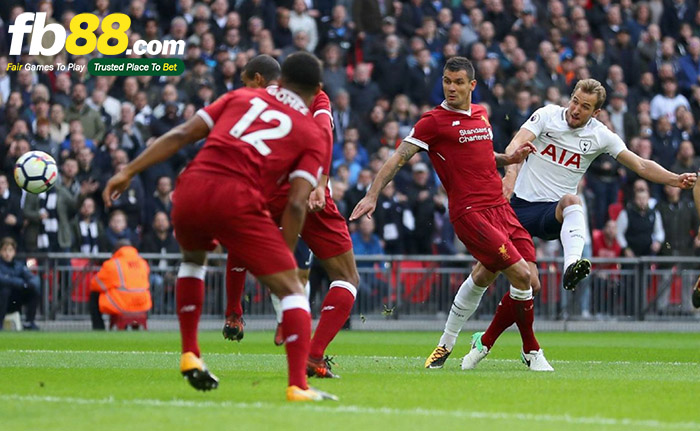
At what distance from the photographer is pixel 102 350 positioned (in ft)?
50.9

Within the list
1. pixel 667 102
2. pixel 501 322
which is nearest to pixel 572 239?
pixel 501 322

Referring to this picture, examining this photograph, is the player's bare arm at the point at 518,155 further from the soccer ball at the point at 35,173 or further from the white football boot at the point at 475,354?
the soccer ball at the point at 35,173

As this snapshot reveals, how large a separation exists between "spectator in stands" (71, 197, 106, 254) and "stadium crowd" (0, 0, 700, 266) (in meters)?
0.03

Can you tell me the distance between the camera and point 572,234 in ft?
41.3

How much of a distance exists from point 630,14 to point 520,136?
55.2 ft

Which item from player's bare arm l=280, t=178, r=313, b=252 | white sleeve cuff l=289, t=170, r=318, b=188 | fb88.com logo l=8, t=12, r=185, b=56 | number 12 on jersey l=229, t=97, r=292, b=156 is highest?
fb88.com logo l=8, t=12, r=185, b=56

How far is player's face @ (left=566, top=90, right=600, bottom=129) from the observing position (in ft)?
42.5

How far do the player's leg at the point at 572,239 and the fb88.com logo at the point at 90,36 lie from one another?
1282 cm

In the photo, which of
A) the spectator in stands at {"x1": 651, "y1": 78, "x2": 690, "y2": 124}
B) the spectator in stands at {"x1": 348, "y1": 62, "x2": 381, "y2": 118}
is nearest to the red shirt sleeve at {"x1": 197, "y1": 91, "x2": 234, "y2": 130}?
the spectator in stands at {"x1": 348, "y1": 62, "x2": 381, "y2": 118}

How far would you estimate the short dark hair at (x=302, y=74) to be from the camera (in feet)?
28.9

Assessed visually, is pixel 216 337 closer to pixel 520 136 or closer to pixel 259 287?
pixel 259 287

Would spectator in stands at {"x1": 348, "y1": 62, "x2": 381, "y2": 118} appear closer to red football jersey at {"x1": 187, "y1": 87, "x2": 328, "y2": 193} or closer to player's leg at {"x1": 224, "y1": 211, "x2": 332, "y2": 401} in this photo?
red football jersey at {"x1": 187, "y1": 87, "x2": 328, "y2": 193}

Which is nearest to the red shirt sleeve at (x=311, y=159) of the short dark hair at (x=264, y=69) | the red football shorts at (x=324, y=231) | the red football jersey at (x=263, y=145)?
the red football jersey at (x=263, y=145)

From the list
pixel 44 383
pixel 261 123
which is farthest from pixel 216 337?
pixel 261 123
